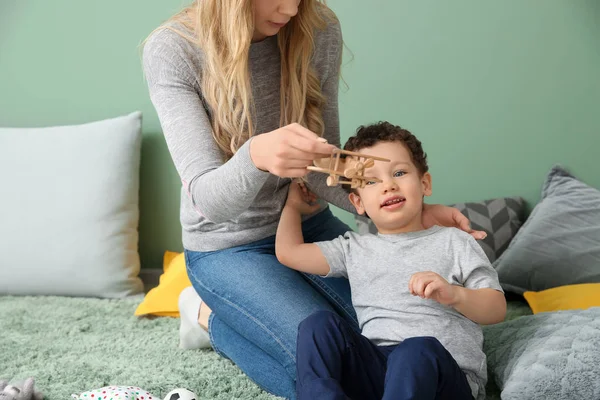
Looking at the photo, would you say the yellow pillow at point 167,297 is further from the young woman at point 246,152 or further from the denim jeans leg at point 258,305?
A: the denim jeans leg at point 258,305

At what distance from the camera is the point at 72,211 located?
248 centimetres

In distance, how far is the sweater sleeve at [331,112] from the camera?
1.79 meters

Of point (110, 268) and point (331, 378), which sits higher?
point (331, 378)

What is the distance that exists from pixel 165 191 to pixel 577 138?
1.35 meters

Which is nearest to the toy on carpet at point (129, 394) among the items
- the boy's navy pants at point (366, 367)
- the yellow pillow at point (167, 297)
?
the boy's navy pants at point (366, 367)

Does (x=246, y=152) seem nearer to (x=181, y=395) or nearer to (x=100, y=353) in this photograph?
(x=181, y=395)

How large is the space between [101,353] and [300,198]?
65cm

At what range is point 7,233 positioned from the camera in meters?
2.49

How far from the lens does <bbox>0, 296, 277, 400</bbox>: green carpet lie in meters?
1.67

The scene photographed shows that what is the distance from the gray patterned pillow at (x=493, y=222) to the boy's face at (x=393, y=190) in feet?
2.69

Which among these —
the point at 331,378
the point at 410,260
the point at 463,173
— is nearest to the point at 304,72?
the point at 410,260

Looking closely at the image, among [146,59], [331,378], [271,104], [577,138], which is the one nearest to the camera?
[331,378]

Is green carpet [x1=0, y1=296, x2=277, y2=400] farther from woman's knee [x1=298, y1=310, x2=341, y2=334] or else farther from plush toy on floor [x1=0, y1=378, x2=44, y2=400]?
woman's knee [x1=298, y1=310, x2=341, y2=334]

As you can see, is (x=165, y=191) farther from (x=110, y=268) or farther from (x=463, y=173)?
(x=463, y=173)
